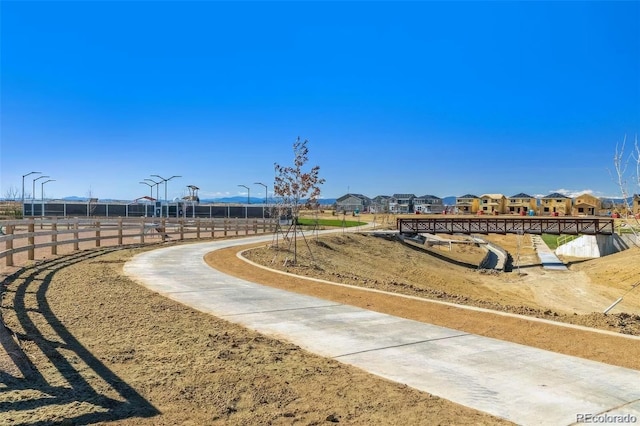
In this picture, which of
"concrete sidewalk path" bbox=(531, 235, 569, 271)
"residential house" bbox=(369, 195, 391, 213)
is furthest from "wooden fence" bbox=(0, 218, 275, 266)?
"residential house" bbox=(369, 195, 391, 213)

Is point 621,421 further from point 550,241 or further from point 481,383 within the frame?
point 550,241

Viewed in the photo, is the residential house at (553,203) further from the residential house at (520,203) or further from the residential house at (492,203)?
the residential house at (492,203)

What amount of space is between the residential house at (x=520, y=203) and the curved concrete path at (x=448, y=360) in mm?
113502

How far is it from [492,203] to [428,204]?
22666 mm

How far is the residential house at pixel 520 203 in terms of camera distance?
115m

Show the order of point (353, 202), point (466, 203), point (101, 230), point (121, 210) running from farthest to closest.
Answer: point (353, 202)
point (466, 203)
point (121, 210)
point (101, 230)

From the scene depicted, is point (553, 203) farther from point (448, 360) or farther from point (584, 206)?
point (448, 360)

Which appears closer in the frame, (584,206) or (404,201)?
(584,206)

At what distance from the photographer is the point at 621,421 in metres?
4.36

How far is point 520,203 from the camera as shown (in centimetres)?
12244

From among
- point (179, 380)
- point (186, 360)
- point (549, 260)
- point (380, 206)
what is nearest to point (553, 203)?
point (380, 206)

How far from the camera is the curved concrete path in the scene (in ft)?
15.6

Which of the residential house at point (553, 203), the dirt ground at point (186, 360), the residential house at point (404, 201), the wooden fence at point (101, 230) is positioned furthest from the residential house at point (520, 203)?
the dirt ground at point (186, 360)

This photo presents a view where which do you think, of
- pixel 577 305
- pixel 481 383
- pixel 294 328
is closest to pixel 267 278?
pixel 294 328
